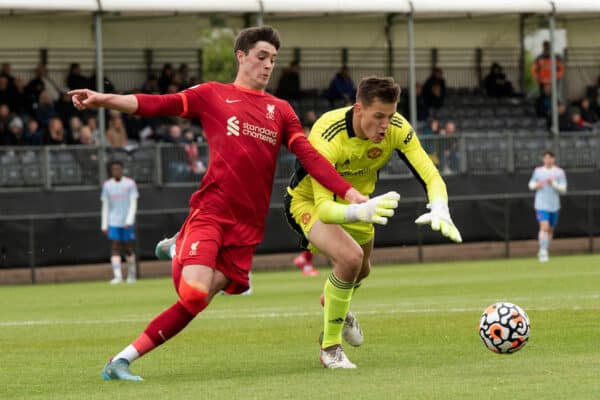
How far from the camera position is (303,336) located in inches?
490

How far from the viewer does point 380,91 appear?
31.3 feet

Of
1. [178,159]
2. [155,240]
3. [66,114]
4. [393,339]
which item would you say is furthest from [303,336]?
[66,114]

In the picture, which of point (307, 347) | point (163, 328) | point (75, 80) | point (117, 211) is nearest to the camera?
point (163, 328)

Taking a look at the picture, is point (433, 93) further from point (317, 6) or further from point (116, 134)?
point (116, 134)

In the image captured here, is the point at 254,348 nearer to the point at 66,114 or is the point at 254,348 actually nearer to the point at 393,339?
the point at 393,339

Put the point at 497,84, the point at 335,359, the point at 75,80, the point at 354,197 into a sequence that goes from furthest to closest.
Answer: the point at 497,84 → the point at 75,80 → the point at 335,359 → the point at 354,197

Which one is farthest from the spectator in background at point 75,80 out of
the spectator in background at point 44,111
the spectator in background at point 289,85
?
the spectator in background at point 289,85

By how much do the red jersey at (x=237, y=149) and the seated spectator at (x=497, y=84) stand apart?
29.7m

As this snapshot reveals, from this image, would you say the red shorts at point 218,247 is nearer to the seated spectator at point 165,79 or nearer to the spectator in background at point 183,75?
the seated spectator at point 165,79

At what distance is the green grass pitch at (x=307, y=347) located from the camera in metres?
8.49

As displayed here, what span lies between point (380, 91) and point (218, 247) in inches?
62.9

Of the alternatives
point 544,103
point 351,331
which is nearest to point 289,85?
point 544,103

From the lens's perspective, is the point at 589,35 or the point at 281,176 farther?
the point at 589,35

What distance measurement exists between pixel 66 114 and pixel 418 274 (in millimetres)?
10502
